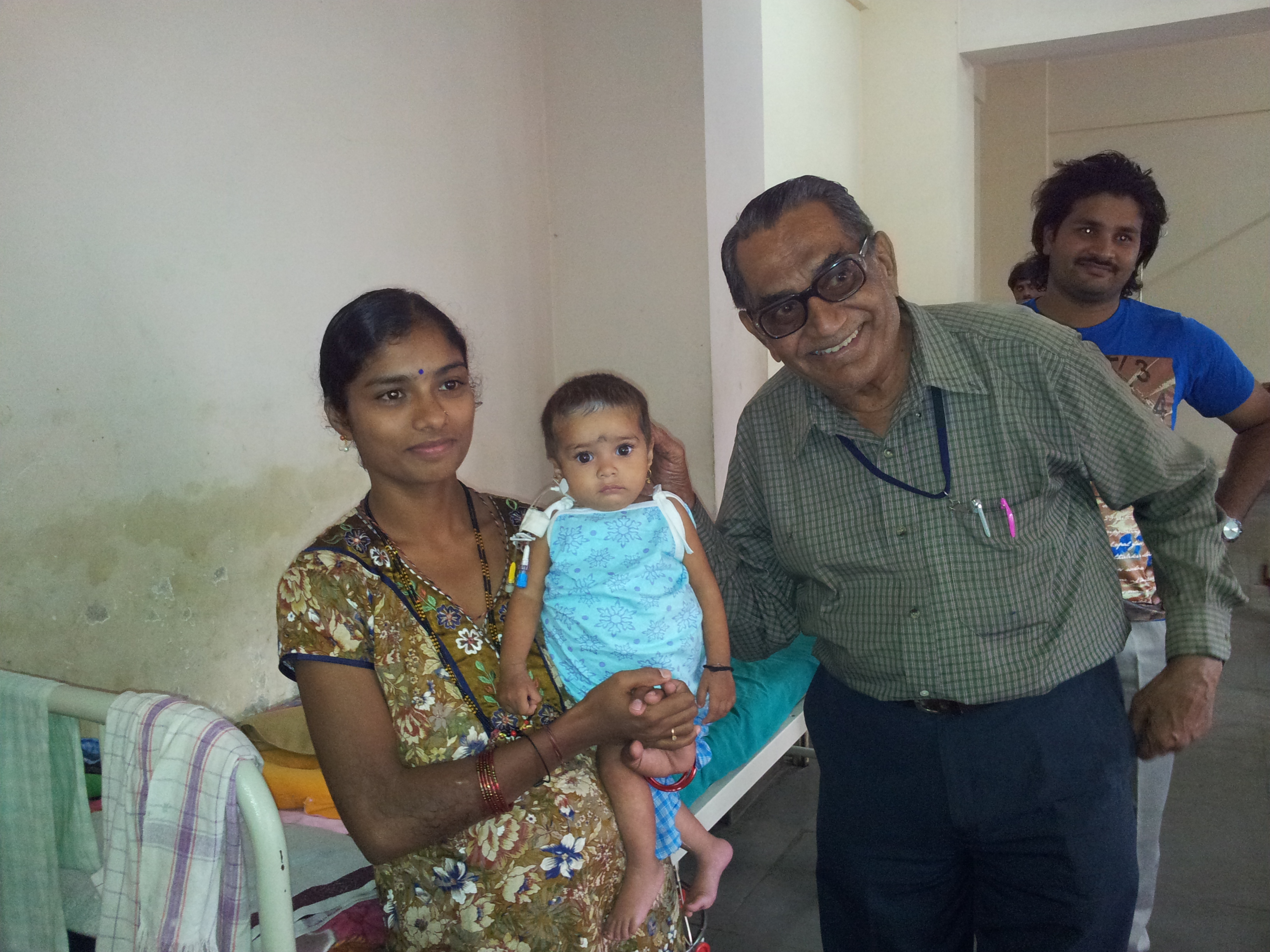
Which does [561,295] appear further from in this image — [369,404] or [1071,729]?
[1071,729]

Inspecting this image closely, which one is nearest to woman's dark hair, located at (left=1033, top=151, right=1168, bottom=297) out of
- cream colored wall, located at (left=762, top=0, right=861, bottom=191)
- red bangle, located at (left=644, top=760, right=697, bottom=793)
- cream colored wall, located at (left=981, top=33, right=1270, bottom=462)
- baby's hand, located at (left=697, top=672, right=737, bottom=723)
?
baby's hand, located at (left=697, top=672, right=737, bottom=723)

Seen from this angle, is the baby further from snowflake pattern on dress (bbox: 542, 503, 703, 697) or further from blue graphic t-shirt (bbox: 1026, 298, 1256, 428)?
blue graphic t-shirt (bbox: 1026, 298, 1256, 428)

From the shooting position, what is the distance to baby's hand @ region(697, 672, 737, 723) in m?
2.03

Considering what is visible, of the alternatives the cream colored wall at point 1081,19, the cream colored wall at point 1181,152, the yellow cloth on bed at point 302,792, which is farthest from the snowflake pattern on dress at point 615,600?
the cream colored wall at point 1181,152

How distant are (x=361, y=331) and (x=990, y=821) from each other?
1.39 meters

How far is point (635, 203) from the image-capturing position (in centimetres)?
417

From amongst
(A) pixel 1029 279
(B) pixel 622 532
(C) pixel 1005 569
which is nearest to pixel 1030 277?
(A) pixel 1029 279

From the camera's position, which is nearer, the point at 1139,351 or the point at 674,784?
the point at 674,784

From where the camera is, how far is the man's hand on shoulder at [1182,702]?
1.73 metres

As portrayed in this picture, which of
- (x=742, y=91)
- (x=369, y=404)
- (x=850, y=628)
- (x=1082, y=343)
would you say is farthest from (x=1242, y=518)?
(x=742, y=91)

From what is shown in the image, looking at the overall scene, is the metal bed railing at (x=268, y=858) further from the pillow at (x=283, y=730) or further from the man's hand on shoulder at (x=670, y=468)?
the pillow at (x=283, y=730)

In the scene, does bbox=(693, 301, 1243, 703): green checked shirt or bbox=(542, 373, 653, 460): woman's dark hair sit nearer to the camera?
bbox=(693, 301, 1243, 703): green checked shirt

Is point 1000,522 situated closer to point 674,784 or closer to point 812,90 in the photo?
point 674,784

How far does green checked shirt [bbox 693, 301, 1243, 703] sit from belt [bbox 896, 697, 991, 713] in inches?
1.1
